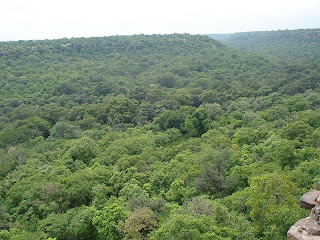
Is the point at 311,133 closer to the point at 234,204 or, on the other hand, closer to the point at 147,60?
the point at 234,204

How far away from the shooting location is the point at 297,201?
14.1 metres

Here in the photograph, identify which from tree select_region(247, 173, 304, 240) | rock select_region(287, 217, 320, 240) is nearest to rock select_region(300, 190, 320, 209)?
rock select_region(287, 217, 320, 240)

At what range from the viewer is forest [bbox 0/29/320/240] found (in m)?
15.5

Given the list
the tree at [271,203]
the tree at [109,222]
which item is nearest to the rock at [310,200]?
the tree at [271,203]

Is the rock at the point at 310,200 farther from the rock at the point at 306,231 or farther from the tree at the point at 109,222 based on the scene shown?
the tree at the point at 109,222

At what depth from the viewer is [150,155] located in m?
30.2

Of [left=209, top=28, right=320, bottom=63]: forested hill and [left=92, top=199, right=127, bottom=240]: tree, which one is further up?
[left=209, top=28, right=320, bottom=63]: forested hill

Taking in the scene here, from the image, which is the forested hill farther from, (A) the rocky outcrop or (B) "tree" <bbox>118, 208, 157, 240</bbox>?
(A) the rocky outcrop

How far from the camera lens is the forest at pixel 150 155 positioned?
15.5 meters

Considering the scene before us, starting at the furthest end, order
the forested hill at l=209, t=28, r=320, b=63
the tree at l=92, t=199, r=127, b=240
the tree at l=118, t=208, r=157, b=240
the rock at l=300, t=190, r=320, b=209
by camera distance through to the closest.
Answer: the forested hill at l=209, t=28, r=320, b=63
the tree at l=92, t=199, r=127, b=240
the tree at l=118, t=208, r=157, b=240
the rock at l=300, t=190, r=320, b=209

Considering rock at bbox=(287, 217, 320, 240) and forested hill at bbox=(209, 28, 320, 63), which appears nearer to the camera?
rock at bbox=(287, 217, 320, 240)

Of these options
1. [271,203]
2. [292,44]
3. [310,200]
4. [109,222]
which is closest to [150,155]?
[109,222]

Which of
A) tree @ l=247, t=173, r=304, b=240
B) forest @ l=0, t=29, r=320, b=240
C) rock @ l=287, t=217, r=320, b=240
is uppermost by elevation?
rock @ l=287, t=217, r=320, b=240

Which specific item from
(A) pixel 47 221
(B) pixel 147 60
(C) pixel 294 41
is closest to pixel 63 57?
(B) pixel 147 60
